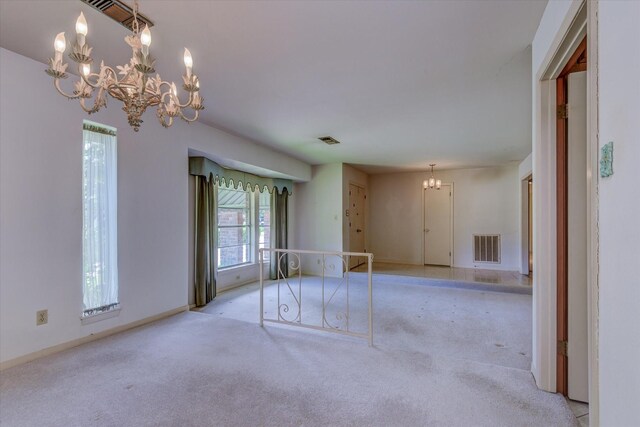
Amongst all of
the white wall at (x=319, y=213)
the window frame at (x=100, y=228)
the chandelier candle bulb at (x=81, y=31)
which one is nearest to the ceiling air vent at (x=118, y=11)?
the chandelier candle bulb at (x=81, y=31)

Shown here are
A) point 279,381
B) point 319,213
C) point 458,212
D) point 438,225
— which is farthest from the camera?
point 438,225

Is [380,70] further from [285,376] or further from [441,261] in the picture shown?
[441,261]

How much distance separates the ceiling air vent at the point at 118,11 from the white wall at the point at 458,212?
649cm

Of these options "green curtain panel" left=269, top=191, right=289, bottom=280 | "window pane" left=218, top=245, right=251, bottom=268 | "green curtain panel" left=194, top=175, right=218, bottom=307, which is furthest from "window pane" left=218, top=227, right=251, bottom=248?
"green curtain panel" left=194, top=175, right=218, bottom=307

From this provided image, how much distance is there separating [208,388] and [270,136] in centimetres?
334

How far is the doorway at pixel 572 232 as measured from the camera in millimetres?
1764

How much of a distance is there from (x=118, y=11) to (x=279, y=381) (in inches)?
101

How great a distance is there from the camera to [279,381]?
205 centimetres

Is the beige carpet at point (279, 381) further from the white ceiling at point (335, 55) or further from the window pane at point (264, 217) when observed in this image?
the window pane at point (264, 217)

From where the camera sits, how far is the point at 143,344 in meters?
2.66

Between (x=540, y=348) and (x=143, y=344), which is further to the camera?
(x=143, y=344)

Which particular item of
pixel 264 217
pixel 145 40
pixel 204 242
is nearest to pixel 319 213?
pixel 264 217
